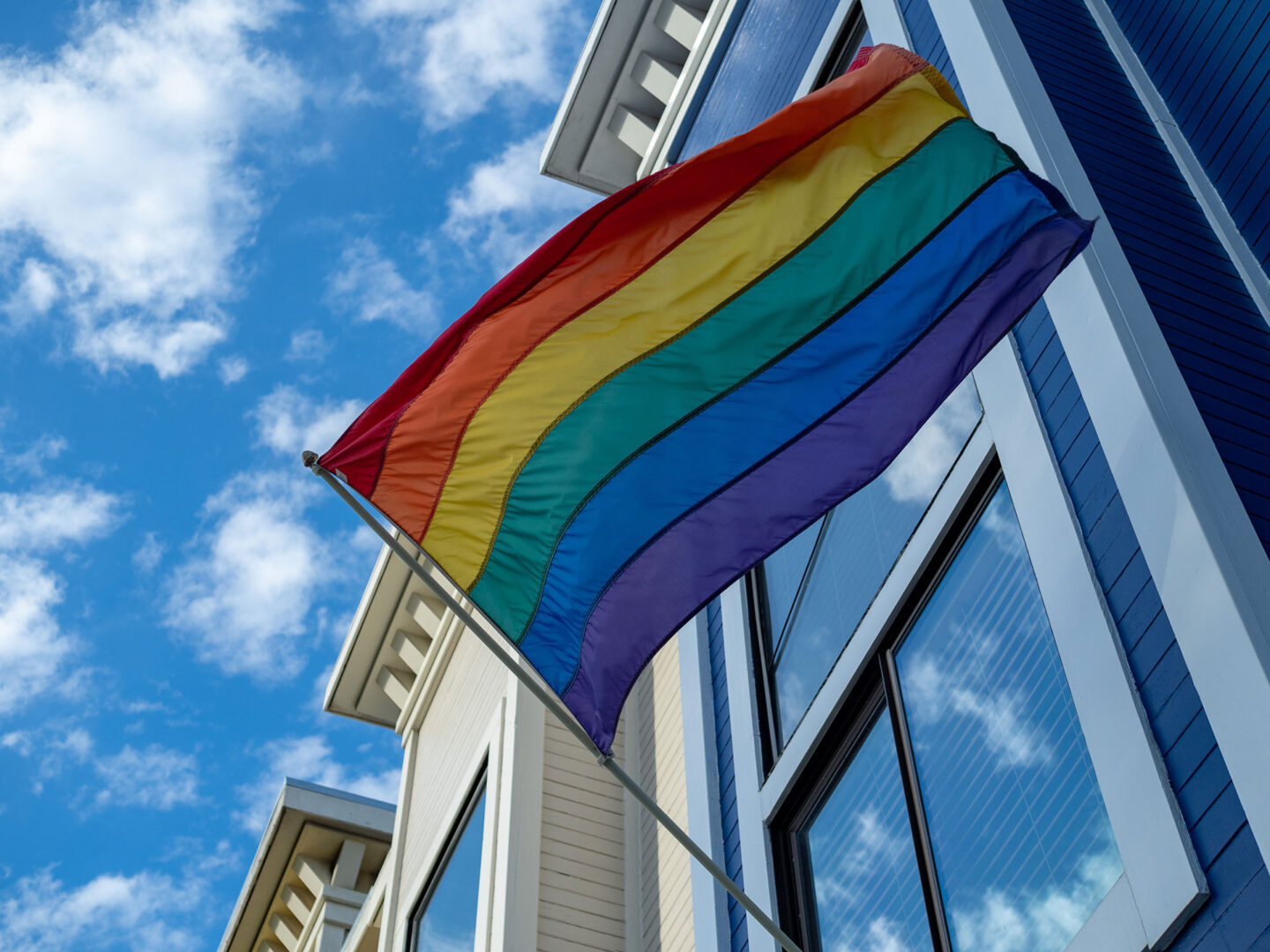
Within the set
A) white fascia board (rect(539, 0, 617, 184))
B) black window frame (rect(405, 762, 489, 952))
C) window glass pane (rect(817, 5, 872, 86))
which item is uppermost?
white fascia board (rect(539, 0, 617, 184))

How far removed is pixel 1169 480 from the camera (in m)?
5.11

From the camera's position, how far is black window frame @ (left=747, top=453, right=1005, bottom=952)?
20.8 feet

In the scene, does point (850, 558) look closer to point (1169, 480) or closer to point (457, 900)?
point (1169, 480)

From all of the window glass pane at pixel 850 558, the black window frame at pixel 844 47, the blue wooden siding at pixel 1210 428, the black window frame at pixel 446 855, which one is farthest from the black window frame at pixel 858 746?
the black window frame at pixel 446 855

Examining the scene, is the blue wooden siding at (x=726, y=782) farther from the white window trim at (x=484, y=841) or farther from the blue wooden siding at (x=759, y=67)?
the blue wooden siding at (x=759, y=67)

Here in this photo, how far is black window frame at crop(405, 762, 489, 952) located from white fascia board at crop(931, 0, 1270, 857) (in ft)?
23.2

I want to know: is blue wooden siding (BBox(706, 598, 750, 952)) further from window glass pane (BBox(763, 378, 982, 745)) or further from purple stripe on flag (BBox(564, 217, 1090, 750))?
purple stripe on flag (BBox(564, 217, 1090, 750))

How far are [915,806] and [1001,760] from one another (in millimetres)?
691

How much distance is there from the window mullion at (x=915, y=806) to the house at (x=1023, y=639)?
0.01 m

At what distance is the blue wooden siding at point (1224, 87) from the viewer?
7.32 meters

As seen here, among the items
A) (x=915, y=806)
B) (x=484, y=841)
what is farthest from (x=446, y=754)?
(x=915, y=806)

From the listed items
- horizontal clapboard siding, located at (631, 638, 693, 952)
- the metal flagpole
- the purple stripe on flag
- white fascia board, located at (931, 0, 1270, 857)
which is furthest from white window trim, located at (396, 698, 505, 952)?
white fascia board, located at (931, 0, 1270, 857)

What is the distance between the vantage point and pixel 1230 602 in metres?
4.63

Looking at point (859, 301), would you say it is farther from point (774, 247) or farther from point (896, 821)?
point (896, 821)
